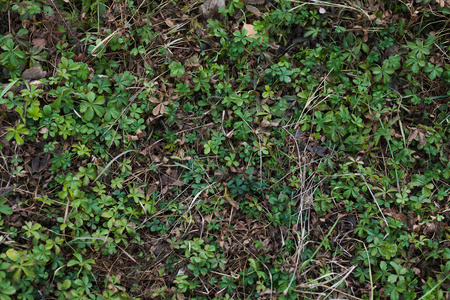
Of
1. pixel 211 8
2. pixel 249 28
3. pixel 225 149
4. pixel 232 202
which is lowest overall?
pixel 232 202

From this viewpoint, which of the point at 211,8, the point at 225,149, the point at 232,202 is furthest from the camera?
the point at 211,8

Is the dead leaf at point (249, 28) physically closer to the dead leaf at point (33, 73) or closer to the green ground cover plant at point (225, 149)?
the green ground cover plant at point (225, 149)

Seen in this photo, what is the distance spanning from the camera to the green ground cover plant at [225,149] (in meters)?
2.87

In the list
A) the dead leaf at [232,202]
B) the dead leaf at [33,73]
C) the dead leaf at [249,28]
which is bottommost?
the dead leaf at [232,202]

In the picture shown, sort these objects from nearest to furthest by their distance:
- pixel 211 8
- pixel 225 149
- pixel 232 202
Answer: pixel 232 202 → pixel 225 149 → pixel 211 8

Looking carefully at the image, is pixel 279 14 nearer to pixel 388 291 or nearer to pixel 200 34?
pixel 200 34

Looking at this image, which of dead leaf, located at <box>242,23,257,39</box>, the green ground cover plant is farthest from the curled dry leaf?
dead leaf, located at <box>242,23,257,39</box>

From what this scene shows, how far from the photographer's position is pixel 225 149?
3197mm

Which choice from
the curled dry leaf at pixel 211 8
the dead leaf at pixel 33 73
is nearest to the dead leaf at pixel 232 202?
the curled dry leaf at pixel 211 8

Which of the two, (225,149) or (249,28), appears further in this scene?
(249,28)

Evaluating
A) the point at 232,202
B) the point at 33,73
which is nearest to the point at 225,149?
the point at 232,202

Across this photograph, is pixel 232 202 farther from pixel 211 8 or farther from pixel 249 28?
pixel 211 8

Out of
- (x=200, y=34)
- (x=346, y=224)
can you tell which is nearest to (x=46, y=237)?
(x=200, y=34)

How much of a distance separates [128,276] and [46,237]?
0.67 meters
